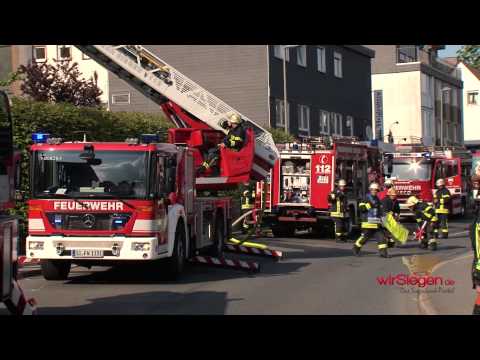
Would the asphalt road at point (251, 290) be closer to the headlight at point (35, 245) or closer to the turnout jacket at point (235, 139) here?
the headlight at point (35, 245)

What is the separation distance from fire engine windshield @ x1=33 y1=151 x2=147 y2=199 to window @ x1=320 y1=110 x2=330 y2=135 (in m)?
29.9

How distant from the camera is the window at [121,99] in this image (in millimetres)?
39438

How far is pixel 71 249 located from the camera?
1300cm

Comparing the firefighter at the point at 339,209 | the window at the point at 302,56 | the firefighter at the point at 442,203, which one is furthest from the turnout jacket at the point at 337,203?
the window at the point at 302,56

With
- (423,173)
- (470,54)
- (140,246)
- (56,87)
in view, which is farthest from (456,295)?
(56,87)

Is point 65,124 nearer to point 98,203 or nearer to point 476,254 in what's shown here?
point 98,203

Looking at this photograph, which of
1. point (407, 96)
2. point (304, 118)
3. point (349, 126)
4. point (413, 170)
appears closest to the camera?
point (413, 170)

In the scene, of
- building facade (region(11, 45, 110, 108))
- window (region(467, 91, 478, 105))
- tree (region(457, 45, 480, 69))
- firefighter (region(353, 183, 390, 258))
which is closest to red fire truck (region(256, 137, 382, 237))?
firefighter (region(353, 183, 390, 258))

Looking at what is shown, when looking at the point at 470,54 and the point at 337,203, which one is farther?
the point at 337,203

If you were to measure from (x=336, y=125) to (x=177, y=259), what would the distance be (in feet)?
104

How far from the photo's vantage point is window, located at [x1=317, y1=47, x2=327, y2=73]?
137 feet

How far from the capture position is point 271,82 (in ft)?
119
